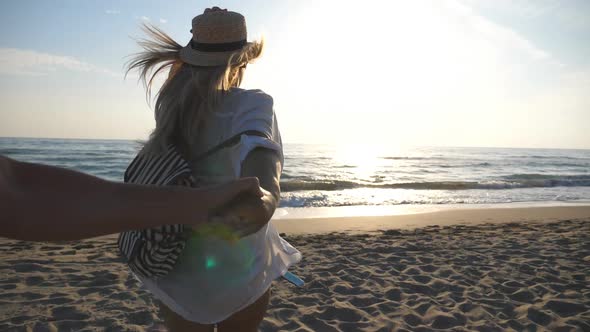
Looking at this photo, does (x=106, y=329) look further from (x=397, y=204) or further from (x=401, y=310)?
(x=397, y=204)

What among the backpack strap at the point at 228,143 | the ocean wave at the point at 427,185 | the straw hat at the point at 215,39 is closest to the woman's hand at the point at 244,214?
the backpack strap at the point at 228,143

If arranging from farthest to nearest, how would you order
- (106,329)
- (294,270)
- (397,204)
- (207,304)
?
(397,204) < (294,270) < (106,329) < (207,304)

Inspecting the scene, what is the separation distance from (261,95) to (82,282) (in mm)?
4616

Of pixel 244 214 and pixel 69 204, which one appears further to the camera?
pixel 244 214

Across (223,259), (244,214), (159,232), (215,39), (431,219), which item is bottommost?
(431,219)

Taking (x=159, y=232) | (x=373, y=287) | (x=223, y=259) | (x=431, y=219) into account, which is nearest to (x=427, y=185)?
(x=431, y=219)

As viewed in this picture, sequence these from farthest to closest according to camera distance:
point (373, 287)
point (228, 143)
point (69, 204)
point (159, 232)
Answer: point (373, 287)
point (228, 143)
point (159, 232)
point (69, 204)

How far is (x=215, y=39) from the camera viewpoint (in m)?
1.33

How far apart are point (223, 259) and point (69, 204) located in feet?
3.04

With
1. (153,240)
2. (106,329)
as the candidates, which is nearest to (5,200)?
(153,240)

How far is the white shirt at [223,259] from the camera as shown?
4.11ft

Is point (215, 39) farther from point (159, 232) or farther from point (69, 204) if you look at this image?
point (69, 204)

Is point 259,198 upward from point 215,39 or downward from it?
downward

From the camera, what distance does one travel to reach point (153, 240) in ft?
3.86
